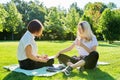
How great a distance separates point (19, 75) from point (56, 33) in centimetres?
4887

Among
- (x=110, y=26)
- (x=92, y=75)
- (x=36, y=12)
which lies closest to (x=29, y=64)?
(x=92, y=75)

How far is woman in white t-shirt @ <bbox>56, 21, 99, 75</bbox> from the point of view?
8445mm

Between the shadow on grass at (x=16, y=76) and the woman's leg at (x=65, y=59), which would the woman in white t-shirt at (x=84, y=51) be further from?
the shadow on grass at (x=16, y=76)

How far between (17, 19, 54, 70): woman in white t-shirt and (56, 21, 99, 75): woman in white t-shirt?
901 mm

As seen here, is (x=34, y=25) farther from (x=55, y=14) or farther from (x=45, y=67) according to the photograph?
(x=55, y=14)

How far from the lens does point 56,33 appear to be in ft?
187

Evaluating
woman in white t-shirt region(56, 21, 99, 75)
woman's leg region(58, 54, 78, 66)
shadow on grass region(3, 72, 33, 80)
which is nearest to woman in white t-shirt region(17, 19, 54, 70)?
shadow on grass region(3, 72, 33, 80)

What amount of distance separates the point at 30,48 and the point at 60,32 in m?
47.9

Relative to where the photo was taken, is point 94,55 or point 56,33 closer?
point 94,55

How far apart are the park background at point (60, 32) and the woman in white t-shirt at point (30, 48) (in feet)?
1.65

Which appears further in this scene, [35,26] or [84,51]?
[84,51]

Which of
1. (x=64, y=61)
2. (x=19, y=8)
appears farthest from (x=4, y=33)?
(x=64, y=61)

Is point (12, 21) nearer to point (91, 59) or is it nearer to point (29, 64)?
point (29, 64)

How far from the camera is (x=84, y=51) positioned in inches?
360
